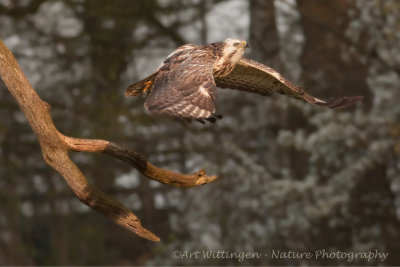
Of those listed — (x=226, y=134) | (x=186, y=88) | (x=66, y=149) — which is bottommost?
(x=226, y=134)

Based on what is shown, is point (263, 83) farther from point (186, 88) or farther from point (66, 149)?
point (66, 149)

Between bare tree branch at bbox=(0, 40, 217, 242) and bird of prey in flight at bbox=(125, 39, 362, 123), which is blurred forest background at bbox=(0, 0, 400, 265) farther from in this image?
bare tree branch at bbox=(0, 40, 217, 242)

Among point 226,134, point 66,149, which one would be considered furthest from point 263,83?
point 226,134

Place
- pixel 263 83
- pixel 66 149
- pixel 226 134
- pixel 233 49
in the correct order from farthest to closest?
pixel 226 134, pixel 263 83, pixel 233 49, pixel 66 149

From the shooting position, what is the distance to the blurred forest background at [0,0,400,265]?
333 inches

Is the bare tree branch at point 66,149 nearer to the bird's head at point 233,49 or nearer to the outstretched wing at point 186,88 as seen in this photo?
the outstretched wing at point 186,88

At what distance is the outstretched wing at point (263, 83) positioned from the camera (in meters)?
4.14

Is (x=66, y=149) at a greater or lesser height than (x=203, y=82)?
lesser

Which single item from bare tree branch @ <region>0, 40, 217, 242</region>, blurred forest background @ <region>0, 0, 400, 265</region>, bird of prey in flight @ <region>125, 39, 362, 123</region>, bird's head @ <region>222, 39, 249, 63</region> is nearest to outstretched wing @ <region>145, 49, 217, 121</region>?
bird of prey in flight @ <region>125, 39, 362, 123</region>

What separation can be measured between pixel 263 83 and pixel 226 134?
6.38 m

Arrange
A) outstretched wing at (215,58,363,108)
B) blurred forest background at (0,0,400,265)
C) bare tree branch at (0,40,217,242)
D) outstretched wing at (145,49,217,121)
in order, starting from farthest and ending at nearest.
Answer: blurred forest background at (0,0,400,265) < outstretched wing at (215,58,363,108) < bare tree branch at (0,40,217,242) < outstretched wing at (145,49,217,121)

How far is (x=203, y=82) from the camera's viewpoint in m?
3.27

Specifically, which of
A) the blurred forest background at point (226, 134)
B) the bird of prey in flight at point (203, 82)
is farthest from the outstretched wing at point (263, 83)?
the blurred forest background at point (226, 134)

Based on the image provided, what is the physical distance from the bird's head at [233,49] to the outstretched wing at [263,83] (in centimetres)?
8
